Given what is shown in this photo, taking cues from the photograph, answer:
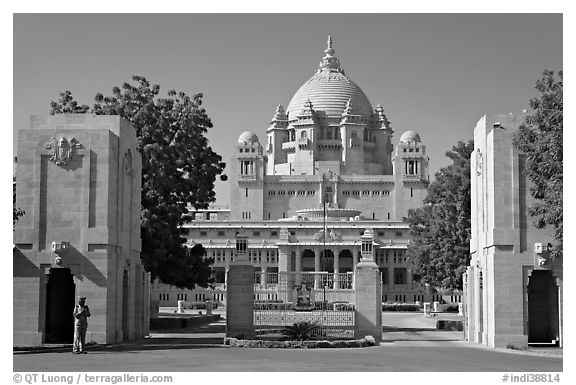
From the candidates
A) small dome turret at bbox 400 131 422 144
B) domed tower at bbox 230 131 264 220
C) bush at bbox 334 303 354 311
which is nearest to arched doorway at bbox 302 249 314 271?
domed tower at bbox 230 131 264 220

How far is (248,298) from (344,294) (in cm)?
1160

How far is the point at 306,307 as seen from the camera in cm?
4722

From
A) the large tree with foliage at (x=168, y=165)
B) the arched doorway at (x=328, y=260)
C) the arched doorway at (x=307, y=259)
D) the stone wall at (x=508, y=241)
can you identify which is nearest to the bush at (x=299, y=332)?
the stone wall at (x=508, y=241)

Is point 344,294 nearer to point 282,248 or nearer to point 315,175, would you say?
point 282,248

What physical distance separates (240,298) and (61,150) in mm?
8721

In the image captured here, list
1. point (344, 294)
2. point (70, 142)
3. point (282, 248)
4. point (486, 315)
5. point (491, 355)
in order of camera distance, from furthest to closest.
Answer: point (282, 248) → point (344, 294) → point (486, 315) → point (70, 142) → point (491, 355)

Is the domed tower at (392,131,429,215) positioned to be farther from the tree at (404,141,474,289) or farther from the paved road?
the paved road

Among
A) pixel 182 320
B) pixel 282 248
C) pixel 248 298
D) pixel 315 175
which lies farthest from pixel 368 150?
pixel 248 298

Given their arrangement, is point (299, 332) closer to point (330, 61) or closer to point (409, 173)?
point (409, 173)

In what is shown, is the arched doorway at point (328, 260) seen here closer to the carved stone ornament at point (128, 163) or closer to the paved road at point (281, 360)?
the carved stone ornament at point (128, 163)

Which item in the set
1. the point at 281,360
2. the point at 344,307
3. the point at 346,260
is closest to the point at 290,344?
the point at 281,360

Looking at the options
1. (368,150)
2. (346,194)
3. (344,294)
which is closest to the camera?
(344,294)

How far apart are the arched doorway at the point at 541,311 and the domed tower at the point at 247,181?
432 feet

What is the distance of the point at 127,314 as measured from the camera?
122 feet
